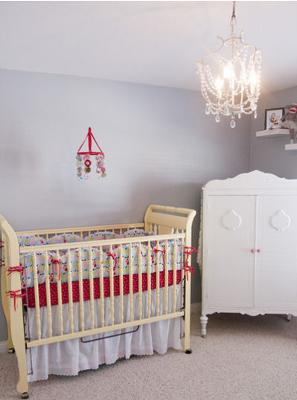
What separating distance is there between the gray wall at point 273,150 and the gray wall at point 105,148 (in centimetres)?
15

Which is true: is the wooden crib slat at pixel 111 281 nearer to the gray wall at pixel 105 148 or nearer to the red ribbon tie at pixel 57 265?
the red ribbon tie at pixel 57 265

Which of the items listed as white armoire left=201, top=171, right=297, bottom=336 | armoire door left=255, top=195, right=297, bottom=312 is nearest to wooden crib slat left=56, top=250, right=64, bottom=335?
white armoire left=201, top=171, right=297, bottom=336

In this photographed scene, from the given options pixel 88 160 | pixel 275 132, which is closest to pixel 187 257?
pixel 88 160

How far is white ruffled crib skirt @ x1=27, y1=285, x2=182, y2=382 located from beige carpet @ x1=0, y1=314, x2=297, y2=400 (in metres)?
0.07

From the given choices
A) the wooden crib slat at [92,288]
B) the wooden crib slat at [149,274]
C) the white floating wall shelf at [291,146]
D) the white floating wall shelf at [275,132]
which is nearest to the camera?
the wooden crib slat at [92,288]

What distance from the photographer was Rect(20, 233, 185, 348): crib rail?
2.23m

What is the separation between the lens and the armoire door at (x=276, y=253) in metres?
2.84

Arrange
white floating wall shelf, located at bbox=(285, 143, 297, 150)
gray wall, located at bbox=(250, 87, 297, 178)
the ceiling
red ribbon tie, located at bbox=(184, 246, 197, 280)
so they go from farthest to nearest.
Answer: gray wall, located at bbox=(250, 87, 297, 178)
white floating wall shelf, located at bbox=(285, 143, 297, 150)
red ribbon tie, located at bbox=(184, 246, 197, 280)
the ceiling

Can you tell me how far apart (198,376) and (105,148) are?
76.4 inches

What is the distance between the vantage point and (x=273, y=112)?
3.28 m

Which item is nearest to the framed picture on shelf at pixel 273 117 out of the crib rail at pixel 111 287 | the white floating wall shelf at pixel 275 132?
the white floating wall shelf at pixel 275 132

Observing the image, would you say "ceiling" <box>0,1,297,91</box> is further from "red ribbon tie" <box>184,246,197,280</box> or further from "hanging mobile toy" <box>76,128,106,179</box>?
"red ribbon tie" <box>184,246,197,280</box>

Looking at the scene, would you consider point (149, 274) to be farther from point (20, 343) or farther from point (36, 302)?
point (20, 343)

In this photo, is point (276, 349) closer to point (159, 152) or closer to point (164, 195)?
point (164, 195)
